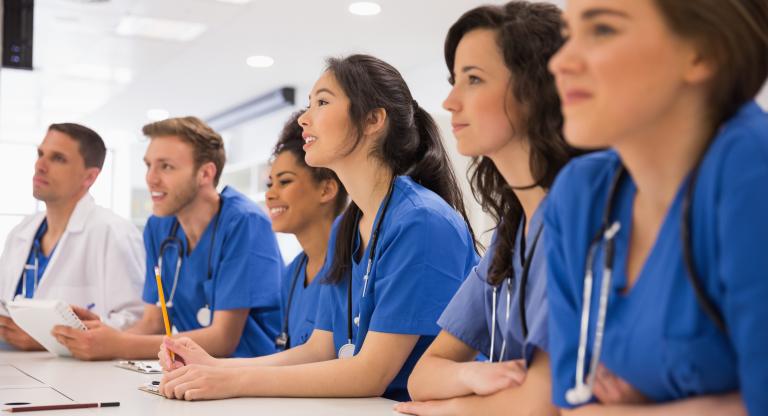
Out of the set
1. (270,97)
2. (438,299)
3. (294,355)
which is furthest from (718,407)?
(270,97)

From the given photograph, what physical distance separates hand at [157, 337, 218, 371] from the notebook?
33.0 inches

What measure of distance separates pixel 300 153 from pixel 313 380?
1.30 m

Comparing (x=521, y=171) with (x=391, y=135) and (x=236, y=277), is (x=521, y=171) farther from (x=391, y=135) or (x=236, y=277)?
(x=236, y=277)

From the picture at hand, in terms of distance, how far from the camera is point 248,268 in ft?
9.83

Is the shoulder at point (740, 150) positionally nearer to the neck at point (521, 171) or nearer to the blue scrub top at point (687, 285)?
the blue scrub top at point (687, 285)

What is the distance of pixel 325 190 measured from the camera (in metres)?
2.93

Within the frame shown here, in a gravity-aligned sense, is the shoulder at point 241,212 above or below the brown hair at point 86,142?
below

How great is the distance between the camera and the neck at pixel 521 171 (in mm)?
1641

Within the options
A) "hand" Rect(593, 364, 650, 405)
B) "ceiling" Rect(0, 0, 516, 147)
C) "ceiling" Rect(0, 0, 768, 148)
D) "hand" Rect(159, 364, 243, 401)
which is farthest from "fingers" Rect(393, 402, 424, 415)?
"ceiling" Rect(0, 0, 516, 147)

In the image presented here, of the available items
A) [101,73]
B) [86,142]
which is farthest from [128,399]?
[101,73]

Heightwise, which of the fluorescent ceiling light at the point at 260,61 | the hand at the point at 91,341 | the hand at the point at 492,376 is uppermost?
the fluorescent ceiling light at the point at 260,61

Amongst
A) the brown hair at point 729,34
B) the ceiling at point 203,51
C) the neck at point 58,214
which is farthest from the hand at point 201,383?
the ceiling at point 203,51

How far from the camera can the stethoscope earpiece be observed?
117 cm

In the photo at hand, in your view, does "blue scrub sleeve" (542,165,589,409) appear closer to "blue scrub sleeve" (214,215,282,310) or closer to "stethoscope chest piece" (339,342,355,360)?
"stethoscope chest piece" (339,342,355,360)
